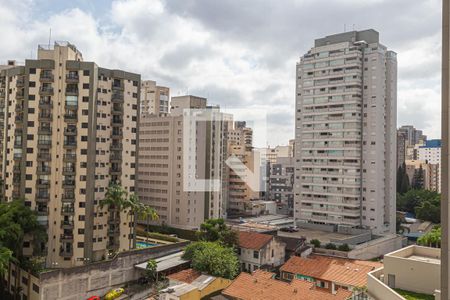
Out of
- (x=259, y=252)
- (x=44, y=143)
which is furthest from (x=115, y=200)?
(x=259, y=252)

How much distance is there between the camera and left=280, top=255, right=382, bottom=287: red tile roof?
23875 millimetres

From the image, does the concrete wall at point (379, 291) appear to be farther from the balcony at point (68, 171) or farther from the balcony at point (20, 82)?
the balcony at point (20, 82)

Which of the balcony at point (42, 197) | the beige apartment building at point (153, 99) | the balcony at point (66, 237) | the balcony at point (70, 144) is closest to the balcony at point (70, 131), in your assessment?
the balcony at point (70, 144)

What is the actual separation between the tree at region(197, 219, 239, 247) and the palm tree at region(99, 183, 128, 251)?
653 cm

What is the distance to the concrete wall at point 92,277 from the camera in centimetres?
2325

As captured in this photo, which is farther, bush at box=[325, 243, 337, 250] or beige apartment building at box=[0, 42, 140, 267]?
bush at box=[325, 243, 337, 250]

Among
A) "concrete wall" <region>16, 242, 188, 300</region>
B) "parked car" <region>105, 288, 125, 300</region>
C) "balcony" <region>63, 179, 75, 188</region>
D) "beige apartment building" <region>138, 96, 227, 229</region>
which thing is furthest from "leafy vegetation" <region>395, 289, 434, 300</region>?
"beige apartment building" <region>138, 96, 227, 229</region>

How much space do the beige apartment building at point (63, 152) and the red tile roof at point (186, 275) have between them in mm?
6985

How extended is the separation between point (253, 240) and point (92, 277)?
469 inches

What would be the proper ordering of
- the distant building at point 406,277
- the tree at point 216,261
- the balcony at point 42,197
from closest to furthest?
the distant building at point 406,277 → the tree at point 216,261 → the balcony at point 42,197

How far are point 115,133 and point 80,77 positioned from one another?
195 inches

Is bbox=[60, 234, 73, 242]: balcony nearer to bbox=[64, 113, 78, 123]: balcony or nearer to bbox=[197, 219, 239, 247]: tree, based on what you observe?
bbox=[64, 113, 78, 123]: balcony

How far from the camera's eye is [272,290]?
70.8 ft

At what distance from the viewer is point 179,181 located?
141 ft
